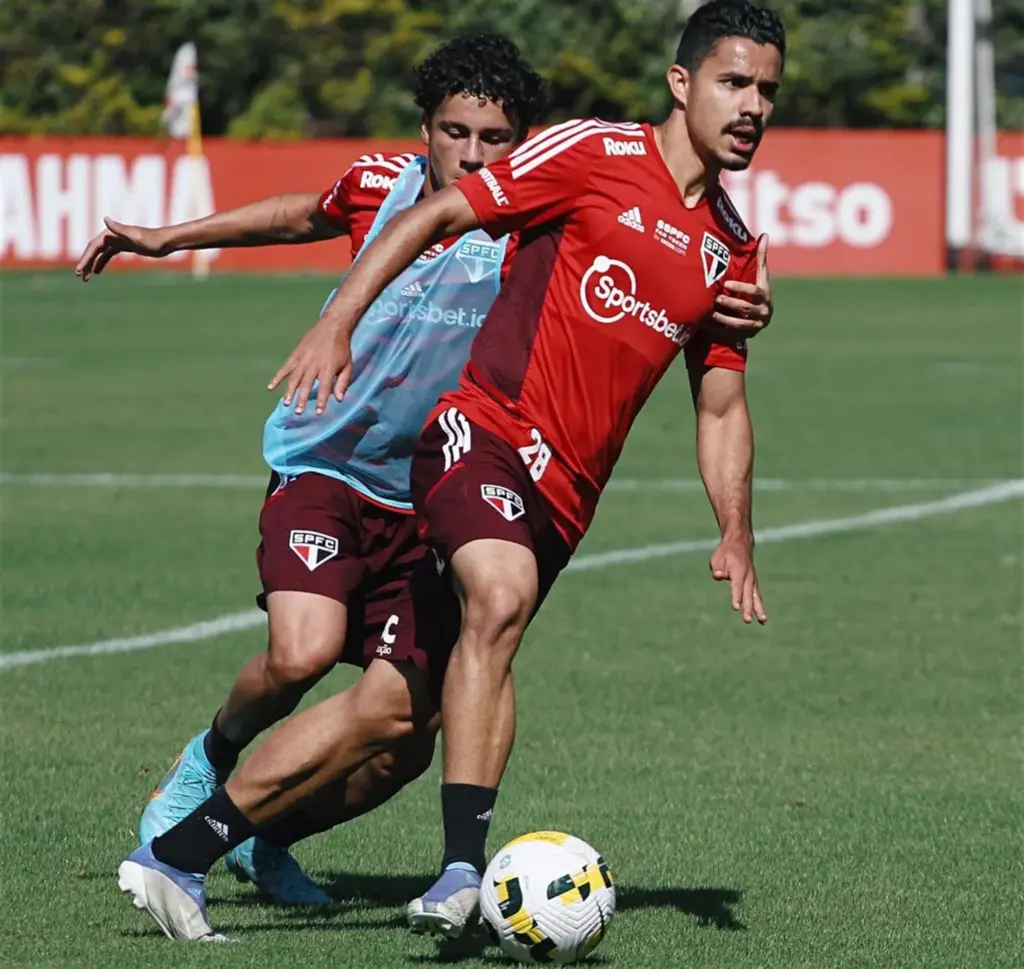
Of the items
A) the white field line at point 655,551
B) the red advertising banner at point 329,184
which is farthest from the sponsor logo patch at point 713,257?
the red advertising banner at point 329,184

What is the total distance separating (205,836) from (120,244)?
187 cm

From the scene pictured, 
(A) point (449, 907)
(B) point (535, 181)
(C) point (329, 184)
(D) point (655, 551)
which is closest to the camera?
(A) point (449, 907)

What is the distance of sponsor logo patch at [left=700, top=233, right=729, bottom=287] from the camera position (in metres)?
5.91

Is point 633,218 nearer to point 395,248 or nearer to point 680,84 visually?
point 680,84

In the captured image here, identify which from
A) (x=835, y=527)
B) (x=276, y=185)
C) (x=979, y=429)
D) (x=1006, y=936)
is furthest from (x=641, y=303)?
(x=276, y=185)

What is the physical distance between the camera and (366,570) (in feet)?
20.4

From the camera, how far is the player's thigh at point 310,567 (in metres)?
6.01

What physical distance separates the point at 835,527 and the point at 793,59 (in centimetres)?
3628

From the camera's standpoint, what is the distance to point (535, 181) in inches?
225

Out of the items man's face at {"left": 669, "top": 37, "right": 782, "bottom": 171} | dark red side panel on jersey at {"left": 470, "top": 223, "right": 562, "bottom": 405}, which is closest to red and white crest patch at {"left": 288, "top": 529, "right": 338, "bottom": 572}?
dark red side panel on jersey at {"left": 470, "top": 223, "right": 562, "bottom": 405}

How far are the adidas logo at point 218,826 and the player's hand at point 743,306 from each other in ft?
5.94

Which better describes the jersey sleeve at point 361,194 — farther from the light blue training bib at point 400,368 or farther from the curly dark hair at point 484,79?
the curly dark hair at point 484,79

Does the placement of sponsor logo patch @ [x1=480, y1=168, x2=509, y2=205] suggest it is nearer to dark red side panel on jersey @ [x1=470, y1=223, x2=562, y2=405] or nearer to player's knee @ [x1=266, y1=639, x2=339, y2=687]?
dark red side panel on jersey @ [x1=470, y1=223, x2=562, y2=405]

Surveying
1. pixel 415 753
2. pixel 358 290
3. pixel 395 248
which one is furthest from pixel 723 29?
pixel 415 753
